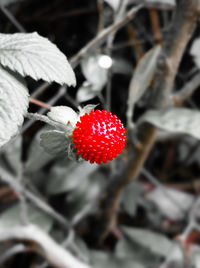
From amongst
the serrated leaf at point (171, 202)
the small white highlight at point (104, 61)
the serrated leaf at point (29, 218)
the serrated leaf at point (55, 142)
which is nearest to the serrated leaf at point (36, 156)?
the serrated leaf at point (29, 218)

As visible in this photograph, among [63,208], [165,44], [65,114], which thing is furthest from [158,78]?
[63,208]

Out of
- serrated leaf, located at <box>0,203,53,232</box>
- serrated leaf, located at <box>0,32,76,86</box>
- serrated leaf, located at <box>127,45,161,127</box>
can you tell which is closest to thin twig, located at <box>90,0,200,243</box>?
serrated leaf, located at <box>127,45,161,127</box>

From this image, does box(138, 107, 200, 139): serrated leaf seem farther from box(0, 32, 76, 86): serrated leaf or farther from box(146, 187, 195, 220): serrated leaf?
box(146, 187, 195, 220): serrated leaf

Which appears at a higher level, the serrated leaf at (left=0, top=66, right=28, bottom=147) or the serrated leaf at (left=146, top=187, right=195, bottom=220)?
the serrated leaf at (left=0, top=66, right=28, bottom=147)

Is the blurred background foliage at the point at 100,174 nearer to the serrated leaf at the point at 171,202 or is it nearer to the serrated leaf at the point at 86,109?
the serrated leaf at the point at 171,202

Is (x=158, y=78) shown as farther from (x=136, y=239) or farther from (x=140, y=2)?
(x=136, y=239)
